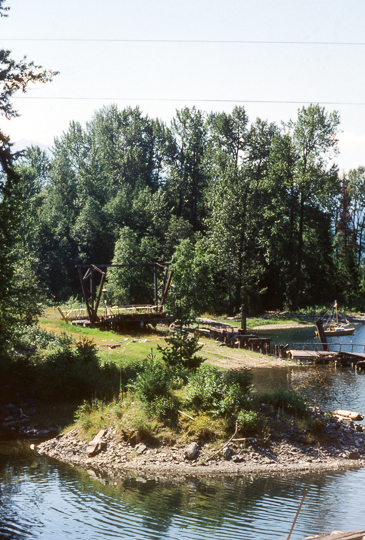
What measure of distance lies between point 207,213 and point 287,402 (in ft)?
194

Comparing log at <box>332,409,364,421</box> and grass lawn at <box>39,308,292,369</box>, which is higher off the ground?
grass lawn at <box>39,308,292,369</box>

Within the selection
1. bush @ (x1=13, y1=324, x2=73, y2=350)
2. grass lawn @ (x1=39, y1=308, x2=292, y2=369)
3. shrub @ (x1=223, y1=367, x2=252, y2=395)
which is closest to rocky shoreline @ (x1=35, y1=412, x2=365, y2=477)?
shrub @ (x1=223, y1=367, x2=252, y2=395)

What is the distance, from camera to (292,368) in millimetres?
36250

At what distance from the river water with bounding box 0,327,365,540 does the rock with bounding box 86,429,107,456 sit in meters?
1.08

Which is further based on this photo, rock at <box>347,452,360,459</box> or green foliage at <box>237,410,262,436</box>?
green foliage at <box>237,410,262,436</box>

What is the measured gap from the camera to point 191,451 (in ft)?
56.5

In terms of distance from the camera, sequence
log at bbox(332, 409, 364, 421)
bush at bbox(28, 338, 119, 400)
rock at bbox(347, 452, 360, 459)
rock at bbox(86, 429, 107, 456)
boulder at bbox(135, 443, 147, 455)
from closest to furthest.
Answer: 1. rock at bbox(347, 452, 360, 459)
2. boulder at bbox(135, 443, 147, 455)
3. rock at bbox(86, 429, 107, 456)
4. log at bbox(332, 409, 364, 421)
5. bush at bbox(28, 338, 119, 400)

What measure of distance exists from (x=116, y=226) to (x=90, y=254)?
5604 millimetres

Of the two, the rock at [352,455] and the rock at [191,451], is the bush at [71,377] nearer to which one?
the rock at [191,451]

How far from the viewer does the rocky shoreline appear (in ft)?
55.0

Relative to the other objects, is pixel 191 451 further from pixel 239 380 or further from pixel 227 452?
pixel 239 380

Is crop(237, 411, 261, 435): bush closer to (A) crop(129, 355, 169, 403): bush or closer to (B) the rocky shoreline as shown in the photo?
(B) the rocky shoreline

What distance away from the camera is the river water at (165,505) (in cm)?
1209

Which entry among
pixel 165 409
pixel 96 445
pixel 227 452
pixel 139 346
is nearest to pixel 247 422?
pixel 227 452
